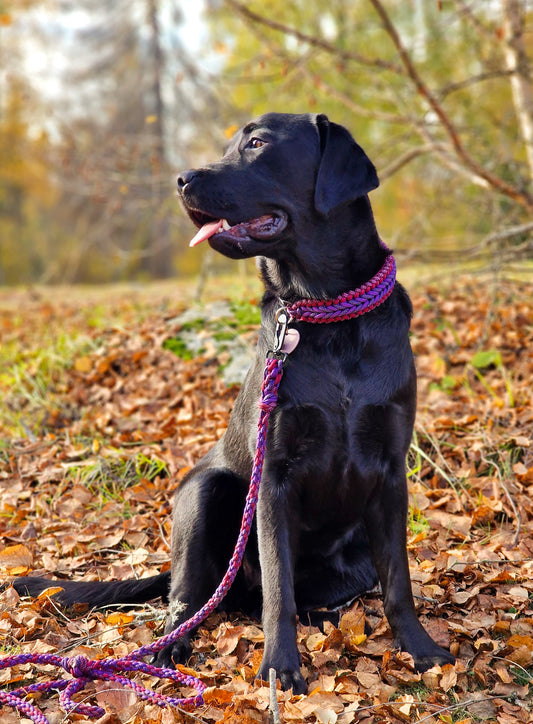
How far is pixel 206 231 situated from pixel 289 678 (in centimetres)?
156

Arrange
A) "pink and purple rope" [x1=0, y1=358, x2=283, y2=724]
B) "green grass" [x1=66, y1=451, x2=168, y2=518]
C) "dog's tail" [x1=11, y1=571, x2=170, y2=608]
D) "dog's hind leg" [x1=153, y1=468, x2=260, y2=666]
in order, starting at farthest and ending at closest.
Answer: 1. "green grass" [x1=66, y1=451, x2=168, y2=518]
2. "dog's tail" [x1=11, y1=571, x2=170, y2=608]
3. "dog's hind leg" [x1=153, y1=468, x2=260, y2=666]
4. "pink and purple rope" [x1=0, y1=358, x2=283, y2=724]

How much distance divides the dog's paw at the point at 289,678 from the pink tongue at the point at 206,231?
147cm


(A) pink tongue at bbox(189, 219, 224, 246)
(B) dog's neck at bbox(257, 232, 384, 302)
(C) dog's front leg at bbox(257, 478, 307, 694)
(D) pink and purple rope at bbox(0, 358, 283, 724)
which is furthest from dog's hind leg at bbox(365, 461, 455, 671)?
(A) pink tongue at bbox(189, 219, 224, 246)

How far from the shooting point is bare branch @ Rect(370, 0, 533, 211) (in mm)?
5547

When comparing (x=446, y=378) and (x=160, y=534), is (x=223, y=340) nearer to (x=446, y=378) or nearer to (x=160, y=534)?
(x=446, y=378)

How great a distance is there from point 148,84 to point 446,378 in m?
21.2

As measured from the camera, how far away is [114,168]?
865 cm

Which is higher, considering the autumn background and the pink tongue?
the pink tongue

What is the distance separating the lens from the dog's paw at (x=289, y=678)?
2297 mm

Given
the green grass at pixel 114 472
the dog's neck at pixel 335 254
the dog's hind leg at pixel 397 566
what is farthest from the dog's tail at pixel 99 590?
the dog's neck at pixel 335 254

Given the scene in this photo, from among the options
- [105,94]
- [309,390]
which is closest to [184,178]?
[309,390]

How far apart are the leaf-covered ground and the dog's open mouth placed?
5.00 ft

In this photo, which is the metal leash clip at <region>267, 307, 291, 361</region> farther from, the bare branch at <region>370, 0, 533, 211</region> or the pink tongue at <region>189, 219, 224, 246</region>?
the bare branch at <region>370, 0, 533, 211</region>

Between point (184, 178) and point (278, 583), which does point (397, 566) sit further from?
point (184, 178)
